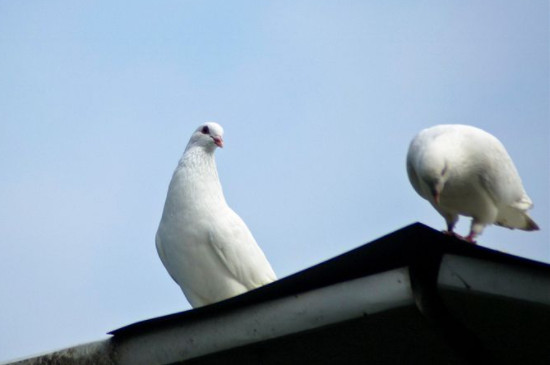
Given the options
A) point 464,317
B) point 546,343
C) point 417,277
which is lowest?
point 546,343

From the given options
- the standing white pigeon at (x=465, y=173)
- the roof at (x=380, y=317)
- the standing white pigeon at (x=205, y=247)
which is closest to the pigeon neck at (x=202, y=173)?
the standing white pigeon at (x=205, y=247)

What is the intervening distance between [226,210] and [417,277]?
4420 millimetres

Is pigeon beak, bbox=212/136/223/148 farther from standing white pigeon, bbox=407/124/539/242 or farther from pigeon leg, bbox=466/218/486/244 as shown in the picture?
pigeon leg, bbox=466/218/486/244

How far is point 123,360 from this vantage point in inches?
205

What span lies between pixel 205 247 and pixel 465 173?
7.14 feet

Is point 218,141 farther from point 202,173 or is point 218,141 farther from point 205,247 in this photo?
point 205,247

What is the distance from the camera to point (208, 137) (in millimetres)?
9359

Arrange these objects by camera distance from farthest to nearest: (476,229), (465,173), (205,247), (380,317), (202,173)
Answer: (202,173) → (476,229) → (205,247) → (465,173) → (380,317)

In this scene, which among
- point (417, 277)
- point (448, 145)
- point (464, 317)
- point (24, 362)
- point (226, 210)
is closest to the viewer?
point (417, 277)

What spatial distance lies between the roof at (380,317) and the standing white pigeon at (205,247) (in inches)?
118

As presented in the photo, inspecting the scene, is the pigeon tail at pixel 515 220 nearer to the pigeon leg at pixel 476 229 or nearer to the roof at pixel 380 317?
the pigeon leg at pixel 476 229

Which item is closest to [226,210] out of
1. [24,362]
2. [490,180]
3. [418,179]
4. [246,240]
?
[246,240]

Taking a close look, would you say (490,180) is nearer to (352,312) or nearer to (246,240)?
(246,240)

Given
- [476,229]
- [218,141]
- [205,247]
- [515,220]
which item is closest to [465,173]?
[476,229]
